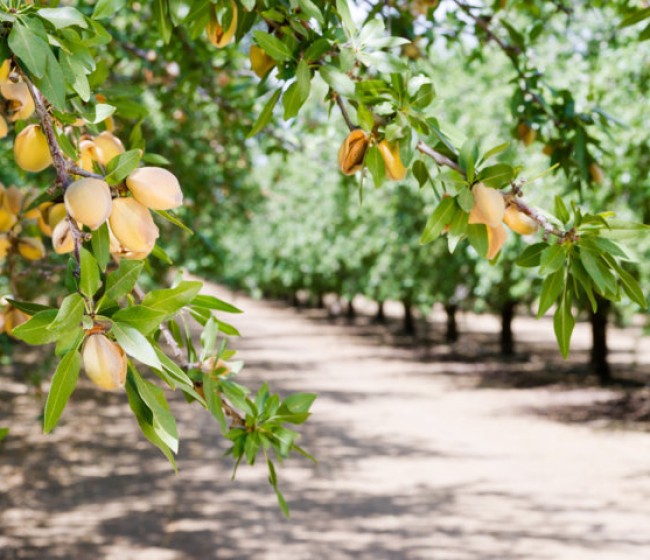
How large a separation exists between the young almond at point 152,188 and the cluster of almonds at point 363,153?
1.35 ft

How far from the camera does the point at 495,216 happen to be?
1.39 meters

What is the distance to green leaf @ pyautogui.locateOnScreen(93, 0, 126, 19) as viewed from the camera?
1.46 m

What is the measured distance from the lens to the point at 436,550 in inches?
225

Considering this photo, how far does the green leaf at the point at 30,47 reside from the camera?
1.14 m

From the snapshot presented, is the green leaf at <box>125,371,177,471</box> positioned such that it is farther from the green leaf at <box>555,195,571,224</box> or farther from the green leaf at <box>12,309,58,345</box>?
the green leaf at <box>555,195,571,224</box>

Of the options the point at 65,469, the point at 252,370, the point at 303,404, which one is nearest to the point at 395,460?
the point at 65,469

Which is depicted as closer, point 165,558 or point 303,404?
point 303,404

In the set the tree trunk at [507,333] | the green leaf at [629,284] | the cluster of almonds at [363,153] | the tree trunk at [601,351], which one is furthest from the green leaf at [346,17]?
the tree trunk at [507,333]

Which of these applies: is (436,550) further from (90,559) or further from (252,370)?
(252,370)

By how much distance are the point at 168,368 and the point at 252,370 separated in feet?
54.0

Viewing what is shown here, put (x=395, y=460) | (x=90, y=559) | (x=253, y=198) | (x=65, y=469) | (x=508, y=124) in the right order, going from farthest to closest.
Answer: (x=253, y=198) → (x=508, y=124) → (x=395, y=460) → (x=65, y=469) → (x=90, y=559)

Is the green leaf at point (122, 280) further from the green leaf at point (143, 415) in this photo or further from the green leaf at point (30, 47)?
the green leaf at point (30, 47)

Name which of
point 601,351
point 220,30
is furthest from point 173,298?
point 601,351

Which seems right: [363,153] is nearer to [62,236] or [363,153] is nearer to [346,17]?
[346,17]
